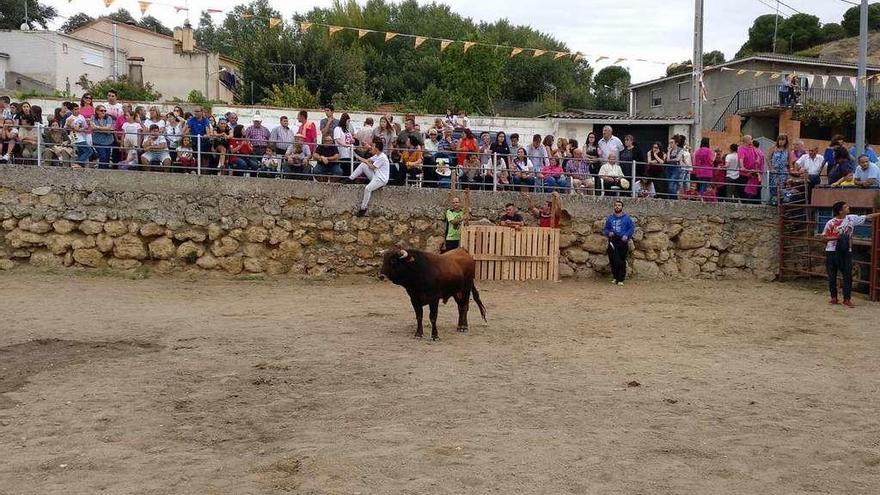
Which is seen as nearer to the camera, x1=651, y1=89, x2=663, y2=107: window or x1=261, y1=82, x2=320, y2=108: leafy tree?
x1=261, y1=82, x2=320, y2=108: leafy tree

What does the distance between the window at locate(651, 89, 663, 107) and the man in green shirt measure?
2736 centimetres

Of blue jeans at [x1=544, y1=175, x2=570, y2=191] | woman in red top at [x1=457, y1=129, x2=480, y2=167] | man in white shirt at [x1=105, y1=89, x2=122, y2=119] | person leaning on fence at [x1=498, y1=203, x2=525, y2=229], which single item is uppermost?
man in white shirt at [x1=105, y1=89, x2=122, y2=119]

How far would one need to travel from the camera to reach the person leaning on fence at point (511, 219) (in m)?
15.7

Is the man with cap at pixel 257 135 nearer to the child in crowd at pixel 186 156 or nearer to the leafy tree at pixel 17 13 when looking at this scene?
the child in crowd at pixel 186 156

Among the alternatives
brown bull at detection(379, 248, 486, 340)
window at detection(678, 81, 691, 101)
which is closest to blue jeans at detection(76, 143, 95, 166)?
brown bull at detection(379, 248, 486, 340)

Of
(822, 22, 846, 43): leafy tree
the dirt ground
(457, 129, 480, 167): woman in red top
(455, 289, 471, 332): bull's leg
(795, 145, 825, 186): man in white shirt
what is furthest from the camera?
(822, 22, 846, 43): leafy tree

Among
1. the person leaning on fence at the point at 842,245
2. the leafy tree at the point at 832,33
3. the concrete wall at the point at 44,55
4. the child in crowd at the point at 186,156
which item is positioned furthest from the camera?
the leafy tree at the point at 832,33

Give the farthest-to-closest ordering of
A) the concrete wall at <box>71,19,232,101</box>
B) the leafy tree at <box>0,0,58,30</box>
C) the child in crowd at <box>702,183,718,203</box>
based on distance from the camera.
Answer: the leafy tree at <box>0,0,58,30</box> → the concrete wall at <box>71,19,232,101</box> → the child in crowd at <box>702,183,718,203</box>

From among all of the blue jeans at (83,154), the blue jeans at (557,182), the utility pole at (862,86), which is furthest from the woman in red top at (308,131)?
the utility pole at (862,86)

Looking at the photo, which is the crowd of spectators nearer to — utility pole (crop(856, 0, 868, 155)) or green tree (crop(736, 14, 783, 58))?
utility pole (crop(856, 0, 868, 155))

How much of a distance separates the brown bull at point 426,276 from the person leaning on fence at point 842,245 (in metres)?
6.90

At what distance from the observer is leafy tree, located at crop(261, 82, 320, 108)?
1192 inches

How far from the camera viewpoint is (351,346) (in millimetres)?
10047

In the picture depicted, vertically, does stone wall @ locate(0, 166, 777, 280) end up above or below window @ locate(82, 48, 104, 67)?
below
